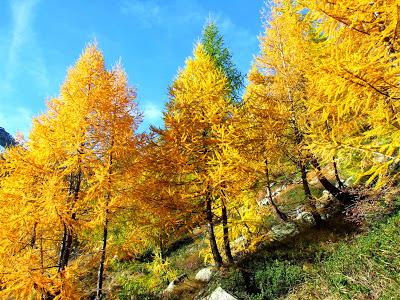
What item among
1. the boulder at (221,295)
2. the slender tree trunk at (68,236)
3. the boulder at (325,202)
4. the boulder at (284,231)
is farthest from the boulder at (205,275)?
the slender tree trunk at (68,236)

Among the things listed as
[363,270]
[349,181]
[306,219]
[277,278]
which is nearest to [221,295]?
[277,278]

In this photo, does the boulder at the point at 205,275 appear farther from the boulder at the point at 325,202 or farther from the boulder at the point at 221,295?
the boulder at the point at 325,202

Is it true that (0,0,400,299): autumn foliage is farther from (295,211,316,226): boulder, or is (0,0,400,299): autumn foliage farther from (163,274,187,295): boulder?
(163,274,187,295): boulder

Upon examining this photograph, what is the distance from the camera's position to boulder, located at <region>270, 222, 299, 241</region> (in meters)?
12.0

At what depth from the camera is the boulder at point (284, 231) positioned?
12.0 metres

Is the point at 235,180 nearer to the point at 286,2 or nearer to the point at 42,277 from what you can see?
the point at 42,277

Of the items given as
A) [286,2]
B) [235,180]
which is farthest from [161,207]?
[286,2]

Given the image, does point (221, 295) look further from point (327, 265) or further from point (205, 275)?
point (205, 275)

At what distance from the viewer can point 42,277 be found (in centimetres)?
688

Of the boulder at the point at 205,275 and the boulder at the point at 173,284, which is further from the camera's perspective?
the boulder at the point at 205,275

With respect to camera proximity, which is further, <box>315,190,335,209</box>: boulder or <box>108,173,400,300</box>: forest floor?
<box>315,190,335,209</box>: boulder

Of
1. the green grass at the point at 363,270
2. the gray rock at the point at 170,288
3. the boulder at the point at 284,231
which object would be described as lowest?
the green grass at the point at 363,270

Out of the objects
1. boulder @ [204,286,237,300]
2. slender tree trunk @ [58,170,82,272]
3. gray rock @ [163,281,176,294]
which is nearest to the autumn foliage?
slender tree trunk @ [58,170,82,272]

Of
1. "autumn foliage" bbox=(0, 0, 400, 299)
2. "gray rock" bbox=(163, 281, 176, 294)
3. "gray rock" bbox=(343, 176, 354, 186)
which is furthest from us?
"gray rock" bbox=(343, 176, 354, 186)
